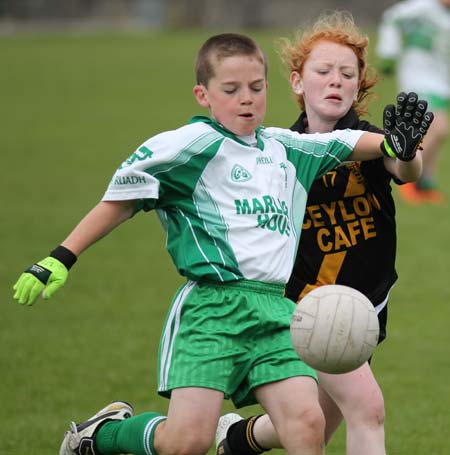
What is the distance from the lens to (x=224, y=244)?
4.64 m

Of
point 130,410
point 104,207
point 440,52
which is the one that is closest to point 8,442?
point 130,410

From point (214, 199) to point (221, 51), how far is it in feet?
1.92

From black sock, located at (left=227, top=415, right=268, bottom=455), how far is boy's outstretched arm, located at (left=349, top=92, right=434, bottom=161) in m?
1.58

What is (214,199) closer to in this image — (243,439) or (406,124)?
(406,124)

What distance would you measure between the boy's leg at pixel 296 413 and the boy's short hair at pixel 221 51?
123 centimetres

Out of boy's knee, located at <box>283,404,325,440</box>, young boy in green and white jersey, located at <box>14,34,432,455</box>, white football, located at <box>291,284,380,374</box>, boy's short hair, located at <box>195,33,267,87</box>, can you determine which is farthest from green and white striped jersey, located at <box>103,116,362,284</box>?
boy's knee, located at <box>283,404,325,440</box>

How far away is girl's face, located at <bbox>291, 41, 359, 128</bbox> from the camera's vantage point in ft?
16.8

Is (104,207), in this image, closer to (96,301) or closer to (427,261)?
(96,301)

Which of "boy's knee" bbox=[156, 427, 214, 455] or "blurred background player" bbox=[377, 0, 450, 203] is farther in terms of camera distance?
"blurred background player" bbox=[377, 0, 450, 203]

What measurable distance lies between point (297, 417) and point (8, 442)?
1.96 m

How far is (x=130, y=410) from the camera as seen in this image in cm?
530

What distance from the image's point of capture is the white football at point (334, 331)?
172 inches

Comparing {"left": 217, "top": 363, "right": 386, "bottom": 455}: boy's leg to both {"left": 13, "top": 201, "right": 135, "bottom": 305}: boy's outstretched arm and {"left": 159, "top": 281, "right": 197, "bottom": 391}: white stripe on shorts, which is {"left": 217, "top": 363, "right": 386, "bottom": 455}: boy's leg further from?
{"left": 13, "top": 201, "right": 135, "bottom": 305}: boy's outstretched arm

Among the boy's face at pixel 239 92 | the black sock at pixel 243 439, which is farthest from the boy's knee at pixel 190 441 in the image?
the boy's face at pixel 239 92
